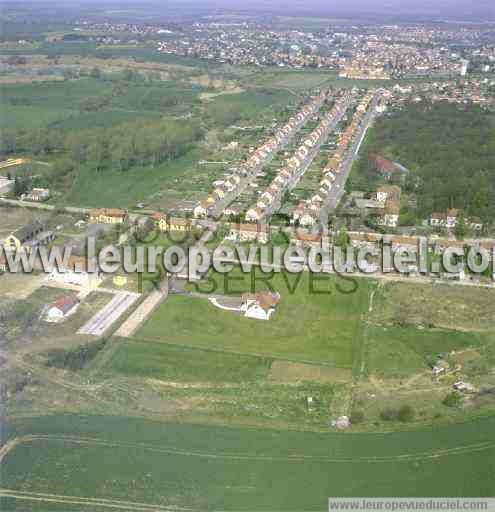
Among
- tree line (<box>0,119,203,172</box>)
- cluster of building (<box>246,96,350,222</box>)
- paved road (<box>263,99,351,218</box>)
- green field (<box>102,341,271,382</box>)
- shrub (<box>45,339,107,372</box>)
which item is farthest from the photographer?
tree line (<box>0,119,203,172</box>)

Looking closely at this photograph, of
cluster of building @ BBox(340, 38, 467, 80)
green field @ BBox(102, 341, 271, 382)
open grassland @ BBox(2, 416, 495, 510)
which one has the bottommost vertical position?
open grassland @ BBox(2, 416, 495, 510)

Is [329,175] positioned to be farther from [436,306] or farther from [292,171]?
[436,306]

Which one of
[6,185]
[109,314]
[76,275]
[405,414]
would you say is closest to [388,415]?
[405,414]

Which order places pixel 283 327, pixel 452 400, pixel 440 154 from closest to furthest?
1. pixel 452 400
2. pixel 283 327
3. pixel 440 154

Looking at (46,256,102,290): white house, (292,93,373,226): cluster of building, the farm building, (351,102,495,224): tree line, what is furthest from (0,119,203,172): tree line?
Answer: (46,256,102,290): white house

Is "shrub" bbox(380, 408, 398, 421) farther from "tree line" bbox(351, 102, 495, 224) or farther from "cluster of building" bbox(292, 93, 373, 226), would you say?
"tree line" bbox(351, 102, 495, 224)

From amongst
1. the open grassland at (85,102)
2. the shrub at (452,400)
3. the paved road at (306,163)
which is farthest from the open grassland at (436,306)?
the open grassland at (85,102)
